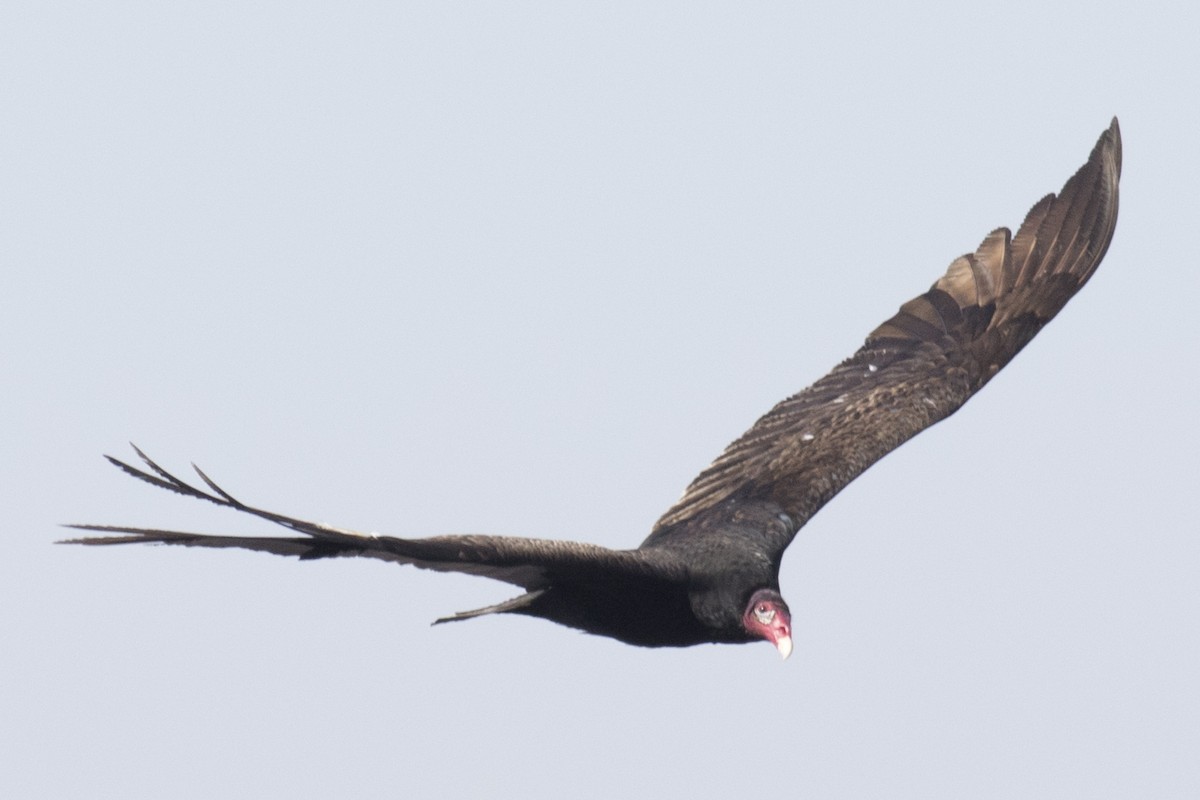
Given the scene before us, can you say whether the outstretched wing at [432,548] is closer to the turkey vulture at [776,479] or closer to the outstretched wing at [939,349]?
the turkey vulture at [776,479]

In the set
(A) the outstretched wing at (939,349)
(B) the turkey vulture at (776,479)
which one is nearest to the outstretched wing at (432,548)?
(B) the turkey vulture at (776,479)

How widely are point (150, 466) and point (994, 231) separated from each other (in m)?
7.24

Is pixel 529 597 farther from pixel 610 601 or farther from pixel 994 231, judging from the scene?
pixel 994 231

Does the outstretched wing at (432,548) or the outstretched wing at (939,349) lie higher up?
the outstretched wing at (939,349)

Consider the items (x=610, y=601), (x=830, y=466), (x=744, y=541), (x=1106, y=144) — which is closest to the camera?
(x=610, y=601)

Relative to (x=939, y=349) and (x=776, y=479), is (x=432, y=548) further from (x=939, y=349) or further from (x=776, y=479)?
(x=939, y=349)

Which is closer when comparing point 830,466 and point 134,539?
point 134,539

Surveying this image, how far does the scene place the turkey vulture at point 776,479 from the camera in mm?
8719

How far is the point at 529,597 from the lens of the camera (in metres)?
10.2

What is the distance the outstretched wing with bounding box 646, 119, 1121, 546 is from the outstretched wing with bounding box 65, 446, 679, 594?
6.90 feet

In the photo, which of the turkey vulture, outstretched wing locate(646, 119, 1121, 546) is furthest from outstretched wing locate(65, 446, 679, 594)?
outstretched wing locate(646, 119, 1121, 546)

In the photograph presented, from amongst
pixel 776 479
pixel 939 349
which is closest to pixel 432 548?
pixel 776 479

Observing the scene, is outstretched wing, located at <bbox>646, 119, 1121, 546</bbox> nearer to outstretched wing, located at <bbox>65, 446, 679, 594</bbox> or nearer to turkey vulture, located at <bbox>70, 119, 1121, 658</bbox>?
turkey vulture, located at <bbox>70, 119, 1121, 658</bbox>

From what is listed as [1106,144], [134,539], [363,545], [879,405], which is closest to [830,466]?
[879,405]
